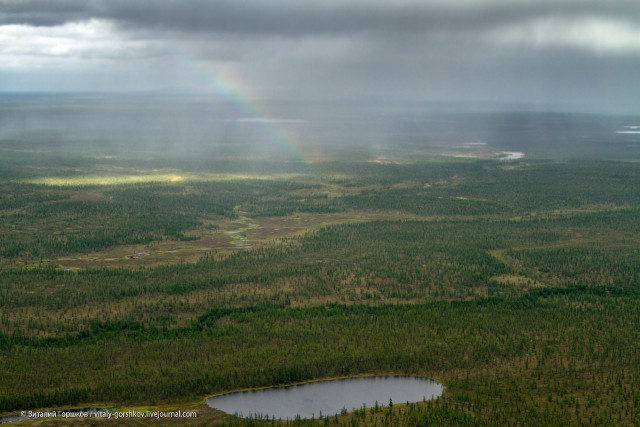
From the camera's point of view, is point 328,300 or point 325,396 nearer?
point 325,396

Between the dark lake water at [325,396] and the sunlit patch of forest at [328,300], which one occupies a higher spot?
the sunlit patch of forest at [328,300]

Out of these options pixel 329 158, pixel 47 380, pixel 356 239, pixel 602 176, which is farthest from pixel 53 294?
pixel 329 158

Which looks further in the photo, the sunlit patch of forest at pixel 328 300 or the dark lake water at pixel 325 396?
the sunlit patch of forest at pixel 328 300

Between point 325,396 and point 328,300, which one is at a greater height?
point 328,300

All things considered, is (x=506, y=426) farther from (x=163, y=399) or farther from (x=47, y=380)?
(x=47, y=380)

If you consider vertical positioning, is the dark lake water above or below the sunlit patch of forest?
below
